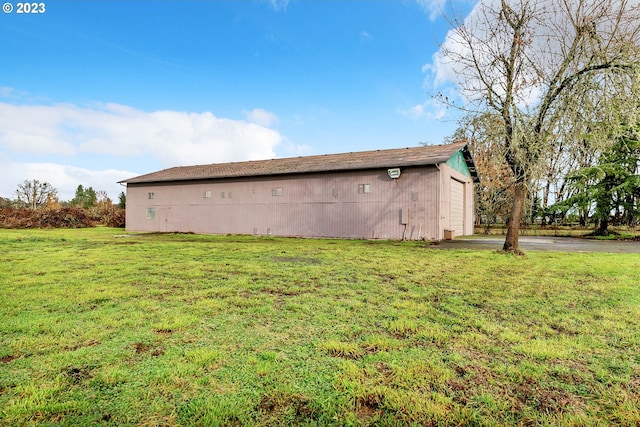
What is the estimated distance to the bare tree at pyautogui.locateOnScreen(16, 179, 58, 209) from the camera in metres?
37.1

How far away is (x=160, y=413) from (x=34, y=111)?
19.3 m

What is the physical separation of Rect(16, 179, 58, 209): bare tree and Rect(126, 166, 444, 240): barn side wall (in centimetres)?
2434

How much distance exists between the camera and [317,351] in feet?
8.90

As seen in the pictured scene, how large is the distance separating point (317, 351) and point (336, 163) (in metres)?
14.8

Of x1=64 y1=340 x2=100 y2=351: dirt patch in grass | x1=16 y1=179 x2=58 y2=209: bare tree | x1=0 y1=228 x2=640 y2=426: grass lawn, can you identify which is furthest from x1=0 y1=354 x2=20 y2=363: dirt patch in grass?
x1=16 y1=179 x2=58 y2=209: bare tree

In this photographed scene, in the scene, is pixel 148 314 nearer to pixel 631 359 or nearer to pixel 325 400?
pixel 325 400

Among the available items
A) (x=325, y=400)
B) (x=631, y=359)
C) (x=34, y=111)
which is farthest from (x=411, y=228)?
(x=34, y=111)

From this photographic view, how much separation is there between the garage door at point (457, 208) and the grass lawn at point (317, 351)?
36.3ft

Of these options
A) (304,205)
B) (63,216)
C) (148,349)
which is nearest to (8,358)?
(148,349)

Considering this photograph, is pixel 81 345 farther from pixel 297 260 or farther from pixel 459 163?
pixel 459 163

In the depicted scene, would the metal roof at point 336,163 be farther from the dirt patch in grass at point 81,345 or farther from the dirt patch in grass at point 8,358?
the dirt patch in grass at point 8,358

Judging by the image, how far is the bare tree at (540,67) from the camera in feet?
26.4

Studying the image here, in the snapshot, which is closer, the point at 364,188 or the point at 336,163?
the point at 364,188

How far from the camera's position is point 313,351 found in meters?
2.71
